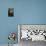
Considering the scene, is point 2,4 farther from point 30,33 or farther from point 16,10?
point 30,33

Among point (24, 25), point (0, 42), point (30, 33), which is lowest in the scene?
point (0, 42)

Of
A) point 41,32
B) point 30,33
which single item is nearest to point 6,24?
point 30,33

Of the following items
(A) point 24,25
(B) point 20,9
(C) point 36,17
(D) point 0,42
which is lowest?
(D) point 0,42

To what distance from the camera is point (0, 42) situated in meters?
3.13

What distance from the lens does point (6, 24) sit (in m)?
3.15

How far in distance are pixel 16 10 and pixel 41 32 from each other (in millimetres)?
824

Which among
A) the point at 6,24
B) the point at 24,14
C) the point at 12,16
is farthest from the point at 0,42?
the point at 24,14

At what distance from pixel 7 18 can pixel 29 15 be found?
0.56 meters

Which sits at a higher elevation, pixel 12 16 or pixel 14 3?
pixel 14 3

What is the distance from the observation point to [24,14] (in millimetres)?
3160

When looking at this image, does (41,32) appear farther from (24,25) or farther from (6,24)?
(6,24)

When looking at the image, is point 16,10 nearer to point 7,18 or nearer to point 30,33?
point 7,18

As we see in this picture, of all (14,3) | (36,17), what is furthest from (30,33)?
(14,3)

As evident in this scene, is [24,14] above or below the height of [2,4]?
below
